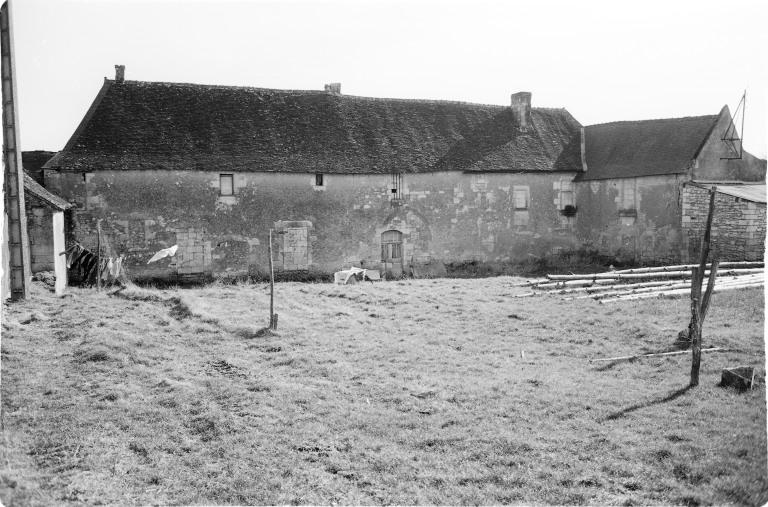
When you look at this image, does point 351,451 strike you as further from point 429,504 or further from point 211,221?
point 211,221

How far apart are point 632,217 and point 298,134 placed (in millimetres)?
13219

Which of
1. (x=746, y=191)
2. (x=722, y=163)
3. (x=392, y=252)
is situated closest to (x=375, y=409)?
(x=392, y=252)

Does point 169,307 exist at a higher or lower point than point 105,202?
lower

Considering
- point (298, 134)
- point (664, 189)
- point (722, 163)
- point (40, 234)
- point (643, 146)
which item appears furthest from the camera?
point (643, 146)

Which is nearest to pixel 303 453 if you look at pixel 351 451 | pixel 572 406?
pixel 351 451

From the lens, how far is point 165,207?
824 inches

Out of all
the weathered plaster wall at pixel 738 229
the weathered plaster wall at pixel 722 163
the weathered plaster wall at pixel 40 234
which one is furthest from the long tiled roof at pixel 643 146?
the weathered plaster wall at pixel 40 234

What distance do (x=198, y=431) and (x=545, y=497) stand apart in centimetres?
452

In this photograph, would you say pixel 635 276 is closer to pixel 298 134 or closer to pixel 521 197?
pixel 521 197

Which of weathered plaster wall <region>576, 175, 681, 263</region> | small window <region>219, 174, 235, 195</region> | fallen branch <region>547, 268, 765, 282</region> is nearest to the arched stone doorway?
small window <region>219, 174, 235, 195</region>

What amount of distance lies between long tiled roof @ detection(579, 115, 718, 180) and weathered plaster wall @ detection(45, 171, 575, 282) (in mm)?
1689

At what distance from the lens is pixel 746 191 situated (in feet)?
68.4

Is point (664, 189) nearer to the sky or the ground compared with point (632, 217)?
nearer to the sky

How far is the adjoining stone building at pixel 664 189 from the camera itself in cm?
2066
